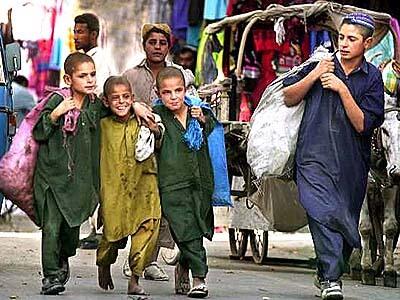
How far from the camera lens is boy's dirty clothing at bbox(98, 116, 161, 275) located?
27.0 ft

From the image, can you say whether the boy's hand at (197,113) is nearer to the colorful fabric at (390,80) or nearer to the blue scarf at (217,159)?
the blue scarf at (217,159)

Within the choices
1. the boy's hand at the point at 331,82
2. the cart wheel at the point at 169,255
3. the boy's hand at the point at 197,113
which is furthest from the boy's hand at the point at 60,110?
the cart wheel at the point at 169,255

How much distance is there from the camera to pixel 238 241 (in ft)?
44.4

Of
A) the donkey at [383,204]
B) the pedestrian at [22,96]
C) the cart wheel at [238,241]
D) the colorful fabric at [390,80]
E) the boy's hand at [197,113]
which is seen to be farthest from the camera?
the pedestrian at [22,96]

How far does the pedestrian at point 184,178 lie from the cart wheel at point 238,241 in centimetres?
456

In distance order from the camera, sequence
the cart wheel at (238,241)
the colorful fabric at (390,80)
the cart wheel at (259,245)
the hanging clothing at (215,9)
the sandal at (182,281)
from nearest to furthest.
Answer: the sandal at (182,281)
the colorful fabric at (390,80)
the cart wheel at (259,245)
the cart wheel at (238,241)
the hanging clothing at (215,9)

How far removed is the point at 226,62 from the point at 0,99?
363cm

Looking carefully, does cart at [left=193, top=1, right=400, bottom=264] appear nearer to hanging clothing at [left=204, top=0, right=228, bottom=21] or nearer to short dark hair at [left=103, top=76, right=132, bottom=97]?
hanging clothing at [left=204, top=0, right=228, bottom=21]

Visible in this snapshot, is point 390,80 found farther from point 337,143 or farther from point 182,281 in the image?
point 182,281

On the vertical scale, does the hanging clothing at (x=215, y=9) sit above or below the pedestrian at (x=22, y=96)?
above

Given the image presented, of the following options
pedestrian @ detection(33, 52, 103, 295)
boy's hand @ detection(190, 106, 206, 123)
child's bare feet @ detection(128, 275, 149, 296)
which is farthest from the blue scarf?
child's bare feet @ detection(128, 275, 149, 296)

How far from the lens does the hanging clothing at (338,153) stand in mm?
8305

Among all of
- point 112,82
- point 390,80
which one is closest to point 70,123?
point 112,82

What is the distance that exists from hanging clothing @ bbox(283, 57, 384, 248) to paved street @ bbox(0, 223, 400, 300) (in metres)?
0.85
